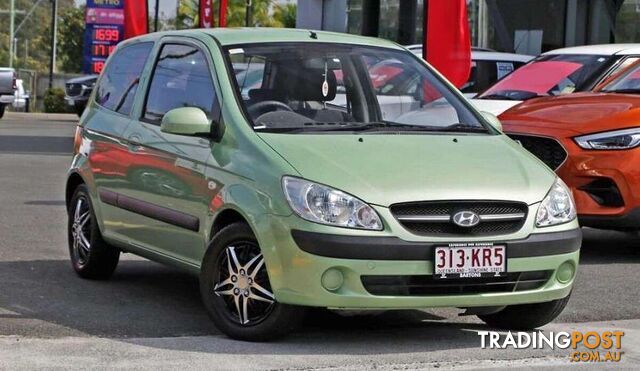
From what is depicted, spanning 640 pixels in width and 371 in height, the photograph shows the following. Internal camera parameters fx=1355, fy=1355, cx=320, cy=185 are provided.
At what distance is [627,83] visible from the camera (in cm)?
1125

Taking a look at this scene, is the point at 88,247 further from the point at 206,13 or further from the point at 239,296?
the point at 206,13

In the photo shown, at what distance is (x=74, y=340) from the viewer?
6.60 meters

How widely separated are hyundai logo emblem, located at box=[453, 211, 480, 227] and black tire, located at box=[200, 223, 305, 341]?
851mm

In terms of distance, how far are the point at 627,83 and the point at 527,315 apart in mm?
4686

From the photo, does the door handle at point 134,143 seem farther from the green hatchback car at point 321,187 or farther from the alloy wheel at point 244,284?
the alloy wheel at point 244,284

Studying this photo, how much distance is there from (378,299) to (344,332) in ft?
2.47

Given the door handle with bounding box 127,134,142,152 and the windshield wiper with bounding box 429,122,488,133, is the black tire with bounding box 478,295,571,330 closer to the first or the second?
the windshield wiper with bounding box 429,122,488,133

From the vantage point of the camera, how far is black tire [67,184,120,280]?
857 cm

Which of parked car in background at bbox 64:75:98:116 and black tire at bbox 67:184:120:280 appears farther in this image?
parked car in background at bbox 64:75:98:116

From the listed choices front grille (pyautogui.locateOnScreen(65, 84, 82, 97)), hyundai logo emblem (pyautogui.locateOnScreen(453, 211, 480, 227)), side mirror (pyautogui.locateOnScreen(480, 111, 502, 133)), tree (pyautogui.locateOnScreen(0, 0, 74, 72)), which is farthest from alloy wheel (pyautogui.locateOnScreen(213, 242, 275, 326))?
tree (pyautogui.locateOnScreen(0, 0, 74, 72))

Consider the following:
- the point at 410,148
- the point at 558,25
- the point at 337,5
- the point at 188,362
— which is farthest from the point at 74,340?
the point at 337,5

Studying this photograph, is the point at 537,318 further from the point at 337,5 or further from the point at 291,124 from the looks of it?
the point at 337,5

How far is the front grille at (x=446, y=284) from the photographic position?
20.7ft

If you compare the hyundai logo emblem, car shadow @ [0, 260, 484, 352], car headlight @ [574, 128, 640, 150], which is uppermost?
car headlight @ [574, 128, 640, 150]
